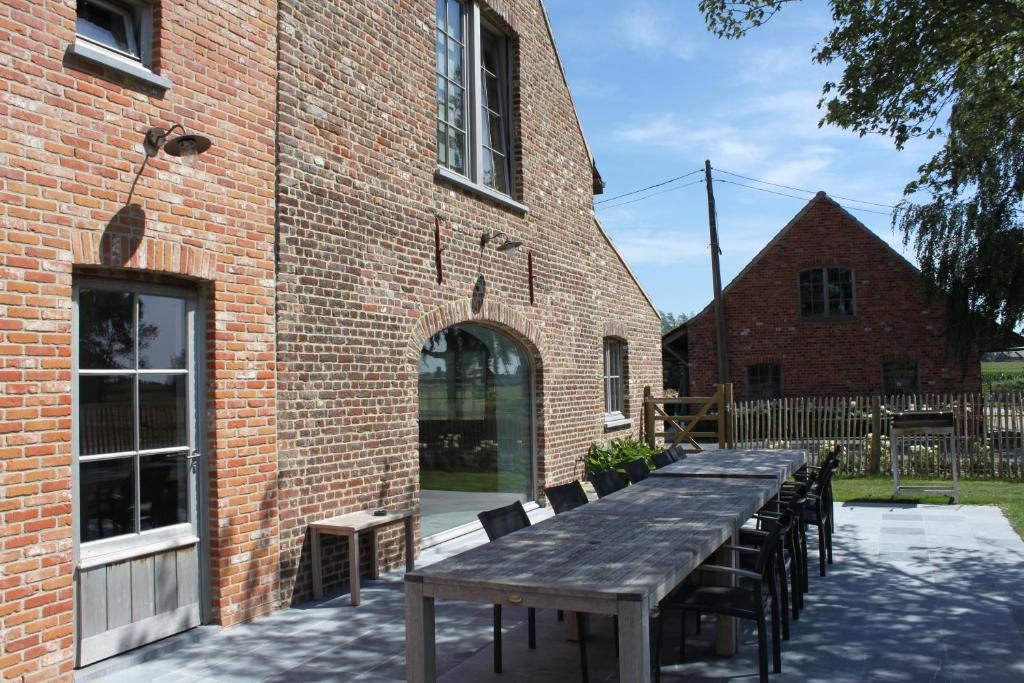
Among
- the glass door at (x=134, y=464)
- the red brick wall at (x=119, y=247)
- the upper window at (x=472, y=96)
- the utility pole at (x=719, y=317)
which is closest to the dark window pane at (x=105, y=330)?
the glass door at (x=134, y=464)

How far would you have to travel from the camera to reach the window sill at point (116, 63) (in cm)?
477

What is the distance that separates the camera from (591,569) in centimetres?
393

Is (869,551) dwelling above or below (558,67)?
below

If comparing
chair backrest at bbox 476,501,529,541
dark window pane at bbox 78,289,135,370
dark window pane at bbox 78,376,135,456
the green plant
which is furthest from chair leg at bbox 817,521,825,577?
dark window pane at bbox 78,289,135,370

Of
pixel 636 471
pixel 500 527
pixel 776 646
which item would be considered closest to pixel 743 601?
pixel 776 646

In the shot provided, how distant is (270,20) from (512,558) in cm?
464

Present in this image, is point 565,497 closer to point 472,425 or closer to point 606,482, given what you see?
point 606,482

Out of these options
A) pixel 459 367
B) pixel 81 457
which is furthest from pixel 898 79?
pixel 81 457

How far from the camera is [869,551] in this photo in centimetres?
800

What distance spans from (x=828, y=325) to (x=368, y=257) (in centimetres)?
1709

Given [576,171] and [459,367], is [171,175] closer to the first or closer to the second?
[459,367]

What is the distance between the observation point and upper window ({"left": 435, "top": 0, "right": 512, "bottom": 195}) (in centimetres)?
903

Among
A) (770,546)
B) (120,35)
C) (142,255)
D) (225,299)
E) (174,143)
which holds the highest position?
(120,35)

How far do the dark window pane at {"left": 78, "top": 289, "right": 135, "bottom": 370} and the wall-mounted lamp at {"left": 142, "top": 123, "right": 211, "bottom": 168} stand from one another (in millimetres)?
969
